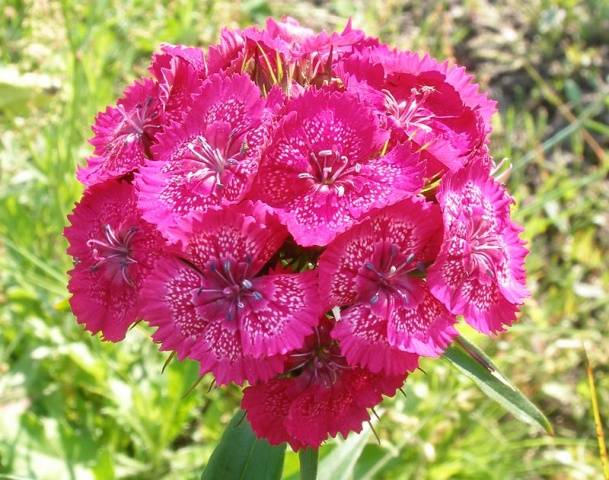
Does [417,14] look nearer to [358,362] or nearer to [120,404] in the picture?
[120,404]

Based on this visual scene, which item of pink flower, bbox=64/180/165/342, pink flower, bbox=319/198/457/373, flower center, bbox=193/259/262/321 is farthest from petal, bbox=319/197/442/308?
pink flower, bbox=64/180/165/342

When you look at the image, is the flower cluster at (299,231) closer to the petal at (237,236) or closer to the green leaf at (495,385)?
the petal at (237,236)

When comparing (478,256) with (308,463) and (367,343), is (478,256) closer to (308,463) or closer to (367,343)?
(367,343)

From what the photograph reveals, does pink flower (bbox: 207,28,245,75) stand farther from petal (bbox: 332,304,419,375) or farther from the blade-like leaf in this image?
the blade-like leaf

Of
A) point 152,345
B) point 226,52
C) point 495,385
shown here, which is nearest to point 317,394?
point 495,385

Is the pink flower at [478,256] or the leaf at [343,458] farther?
the leaf at [343,458]

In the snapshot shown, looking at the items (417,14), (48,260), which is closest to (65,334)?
(48,260)

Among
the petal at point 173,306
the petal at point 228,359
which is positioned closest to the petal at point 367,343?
the petal at point 228,359
